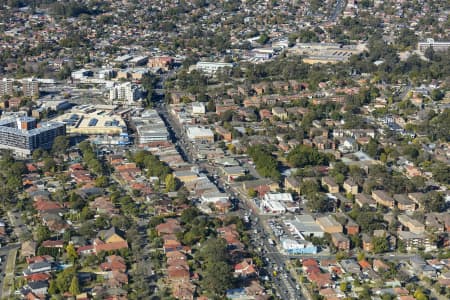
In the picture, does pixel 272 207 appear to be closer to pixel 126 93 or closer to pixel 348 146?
pixel 348 146

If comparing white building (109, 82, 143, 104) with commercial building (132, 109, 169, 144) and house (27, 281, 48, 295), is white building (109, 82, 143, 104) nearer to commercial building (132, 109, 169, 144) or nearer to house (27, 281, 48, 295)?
commercial building (132, 109, 169, 144)

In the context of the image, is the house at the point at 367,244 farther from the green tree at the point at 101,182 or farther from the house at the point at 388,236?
the green tree at the point at 101,182

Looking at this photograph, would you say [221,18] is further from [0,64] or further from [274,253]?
[274,253]

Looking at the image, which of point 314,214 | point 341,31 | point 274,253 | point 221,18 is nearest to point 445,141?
point 314,214

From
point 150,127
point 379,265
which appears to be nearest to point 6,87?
point 150,127

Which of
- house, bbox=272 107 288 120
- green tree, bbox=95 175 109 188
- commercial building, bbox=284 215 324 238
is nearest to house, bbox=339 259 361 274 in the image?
commercial building, bbox=284 215 324 238

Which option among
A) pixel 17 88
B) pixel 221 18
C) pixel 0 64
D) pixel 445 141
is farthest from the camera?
pixel 221 18
